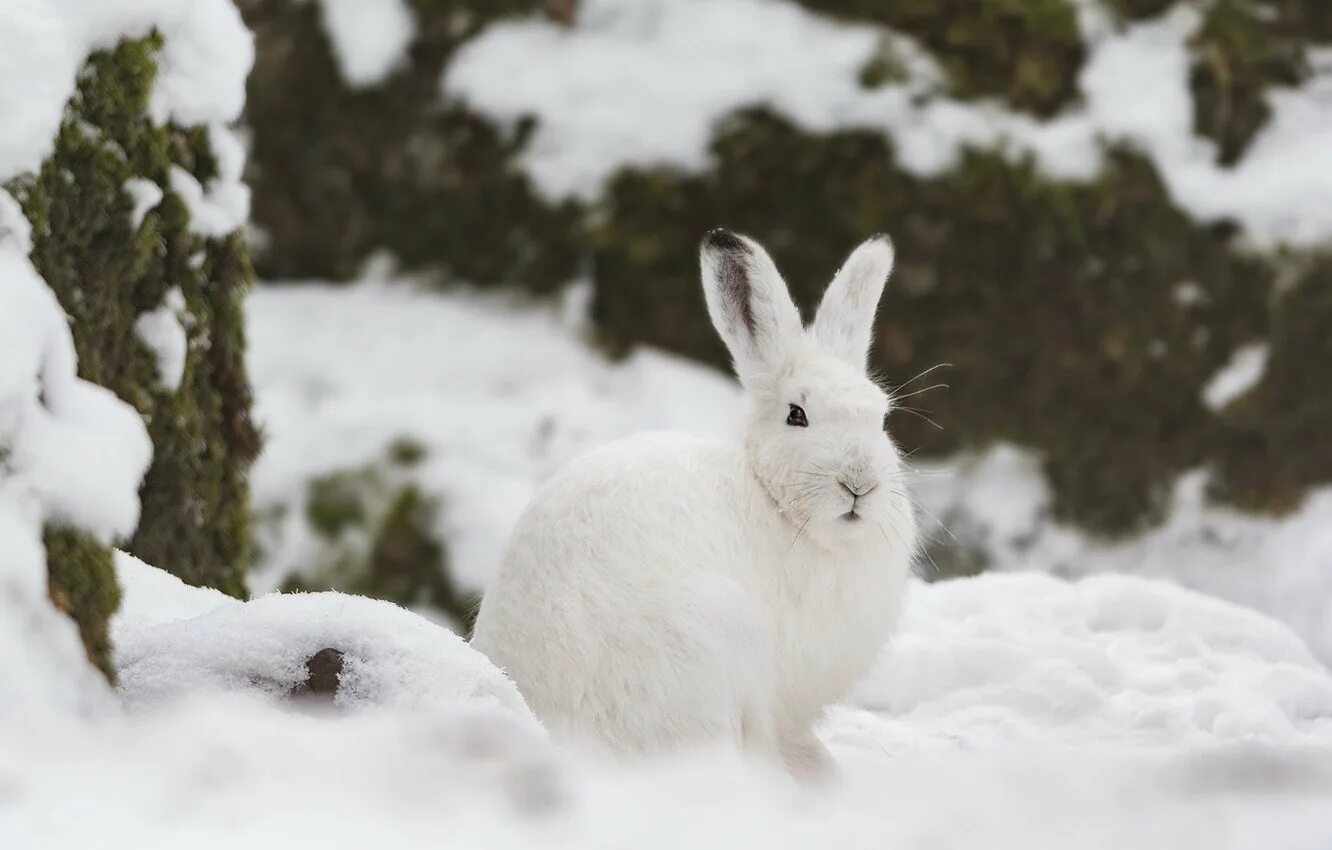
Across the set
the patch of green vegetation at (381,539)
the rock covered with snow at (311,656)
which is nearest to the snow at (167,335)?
the rock covered with snow at (311,656)

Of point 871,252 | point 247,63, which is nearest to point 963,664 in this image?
point 871,252

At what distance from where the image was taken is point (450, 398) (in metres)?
6.82

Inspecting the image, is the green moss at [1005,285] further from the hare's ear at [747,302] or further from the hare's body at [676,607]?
the hare's body at [676,607]

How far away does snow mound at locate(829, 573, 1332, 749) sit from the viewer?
390 centimetres

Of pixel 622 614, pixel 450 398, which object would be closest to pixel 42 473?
pixel 622 614

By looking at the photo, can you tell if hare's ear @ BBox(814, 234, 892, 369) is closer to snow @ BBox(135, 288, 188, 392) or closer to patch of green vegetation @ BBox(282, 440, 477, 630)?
snow @ BBox(135, 288, 188, 392)

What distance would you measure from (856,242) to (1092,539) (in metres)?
1.85

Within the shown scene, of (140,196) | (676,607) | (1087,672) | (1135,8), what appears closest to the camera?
(676,607)

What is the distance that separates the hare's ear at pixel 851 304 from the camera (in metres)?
3.75

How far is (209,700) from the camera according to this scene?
2.44 metres

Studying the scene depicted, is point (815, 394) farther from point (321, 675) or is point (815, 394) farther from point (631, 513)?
point (321, 675)

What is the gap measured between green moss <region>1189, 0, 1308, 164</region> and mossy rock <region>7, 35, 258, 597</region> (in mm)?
Result: 5099

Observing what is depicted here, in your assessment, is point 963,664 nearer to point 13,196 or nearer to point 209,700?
point 209,700

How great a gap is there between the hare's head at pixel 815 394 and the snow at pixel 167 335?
1.37 metres
